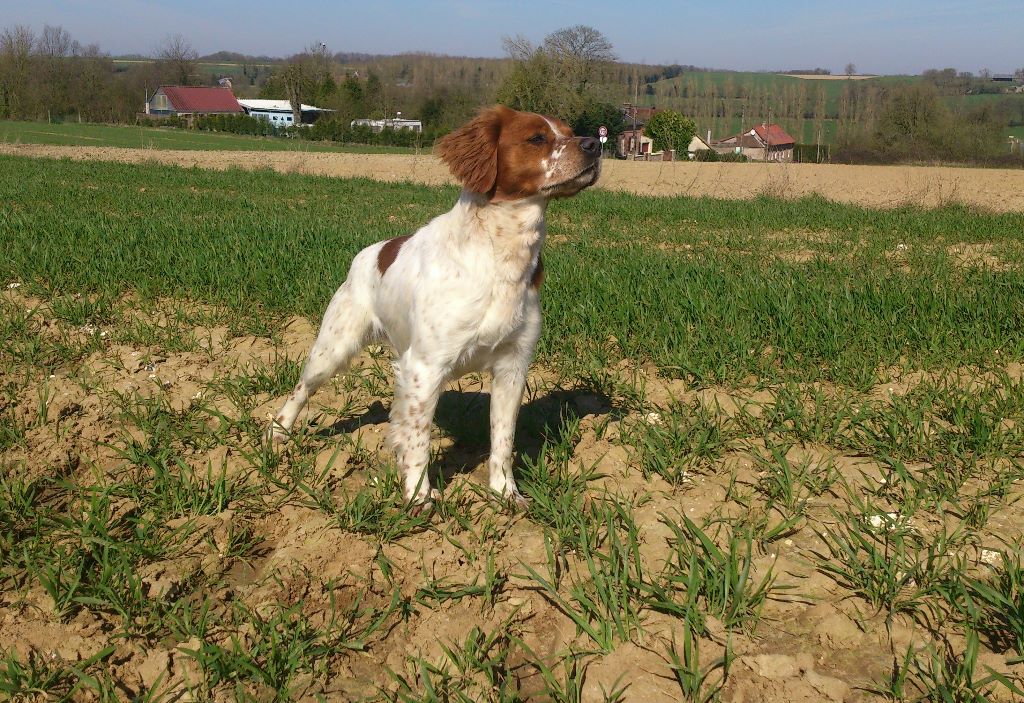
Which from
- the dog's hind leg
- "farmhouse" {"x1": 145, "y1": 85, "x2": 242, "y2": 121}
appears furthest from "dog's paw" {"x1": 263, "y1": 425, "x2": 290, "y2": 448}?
"farmhouse" {"x1": 145, "y1": 85, "x2": 242, "y2": 121}

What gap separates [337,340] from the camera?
352 cm

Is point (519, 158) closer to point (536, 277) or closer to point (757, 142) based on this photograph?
point (536, 277)

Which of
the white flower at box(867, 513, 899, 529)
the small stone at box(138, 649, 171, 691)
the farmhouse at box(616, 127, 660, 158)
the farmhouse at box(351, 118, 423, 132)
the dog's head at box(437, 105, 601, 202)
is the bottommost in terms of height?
the small stone at box(138, 649, 171, 691)

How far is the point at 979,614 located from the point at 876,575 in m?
0.28

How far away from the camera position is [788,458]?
127 inches

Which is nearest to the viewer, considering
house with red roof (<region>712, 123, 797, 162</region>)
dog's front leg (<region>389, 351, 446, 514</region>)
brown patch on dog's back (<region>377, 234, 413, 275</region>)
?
dog's front leg (<region>389, 351, 446, 514</region>)

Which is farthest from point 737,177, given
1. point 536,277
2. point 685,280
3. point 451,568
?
point 451,568

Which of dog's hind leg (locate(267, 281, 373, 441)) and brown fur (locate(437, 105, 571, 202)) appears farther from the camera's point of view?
dog's hind leg (locate(267, 281, 373, 441))

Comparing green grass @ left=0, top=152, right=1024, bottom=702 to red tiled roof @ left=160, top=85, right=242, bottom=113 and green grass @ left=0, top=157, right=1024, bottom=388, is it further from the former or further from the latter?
red tiled roof @ left=160, top=85, right=242, bottom=113

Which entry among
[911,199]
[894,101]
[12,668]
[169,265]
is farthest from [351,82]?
[12,668]

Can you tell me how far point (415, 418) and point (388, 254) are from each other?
0.79 meters

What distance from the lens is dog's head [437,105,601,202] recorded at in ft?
9.18

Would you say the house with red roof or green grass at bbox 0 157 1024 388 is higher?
the house with red roof

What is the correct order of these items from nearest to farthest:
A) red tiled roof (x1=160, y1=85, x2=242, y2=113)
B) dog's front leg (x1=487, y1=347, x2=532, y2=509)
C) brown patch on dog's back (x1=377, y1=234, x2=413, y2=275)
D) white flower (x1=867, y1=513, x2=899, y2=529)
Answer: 1. white flower (x1=867, y1=513, x2=899, y2=529)
2. dog's front leg (x1=487, y1=347, x2=532, y2=509)
3. brown patch on dog's back (x1=377, y1=234, x2=413, y2=275)
4. red tiled roof (x1=160, y1=85, x2=242, y2=113)
